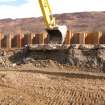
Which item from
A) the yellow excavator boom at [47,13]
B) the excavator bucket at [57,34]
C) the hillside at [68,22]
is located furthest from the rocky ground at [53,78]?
the hillside at [68,22]

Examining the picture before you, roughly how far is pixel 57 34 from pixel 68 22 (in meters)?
46.1

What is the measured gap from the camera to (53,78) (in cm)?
1617

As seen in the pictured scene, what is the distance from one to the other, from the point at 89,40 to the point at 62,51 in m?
5.13

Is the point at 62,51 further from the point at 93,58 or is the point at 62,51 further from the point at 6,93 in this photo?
the point at 6,93

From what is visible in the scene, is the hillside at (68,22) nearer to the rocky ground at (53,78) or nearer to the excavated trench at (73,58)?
the excavated trench at (73,58)

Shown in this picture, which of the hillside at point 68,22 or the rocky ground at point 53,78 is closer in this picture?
the rocky ground at point 53,78

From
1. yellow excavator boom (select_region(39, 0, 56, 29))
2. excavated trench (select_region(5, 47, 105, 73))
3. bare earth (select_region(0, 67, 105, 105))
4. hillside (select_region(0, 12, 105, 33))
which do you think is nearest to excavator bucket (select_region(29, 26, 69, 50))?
excavated trench (select_region(5, 47, 105, 73))

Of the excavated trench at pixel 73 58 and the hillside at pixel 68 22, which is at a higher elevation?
the excavated trench at pixel 73 58

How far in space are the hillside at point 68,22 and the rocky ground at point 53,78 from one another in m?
40.2

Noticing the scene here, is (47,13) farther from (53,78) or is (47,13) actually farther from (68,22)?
(68,22)

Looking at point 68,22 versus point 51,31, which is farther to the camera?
point 68,22

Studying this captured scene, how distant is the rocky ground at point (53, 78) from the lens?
36.1ft

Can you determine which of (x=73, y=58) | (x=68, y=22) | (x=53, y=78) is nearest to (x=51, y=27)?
(x=73, y=58)

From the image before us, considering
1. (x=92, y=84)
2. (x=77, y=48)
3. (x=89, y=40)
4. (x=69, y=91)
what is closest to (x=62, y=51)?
(x=77, y=48)
